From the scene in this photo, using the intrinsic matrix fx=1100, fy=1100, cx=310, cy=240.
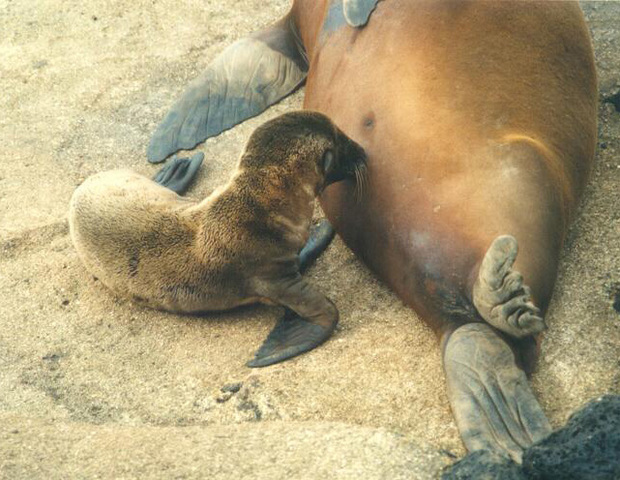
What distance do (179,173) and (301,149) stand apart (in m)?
1.11

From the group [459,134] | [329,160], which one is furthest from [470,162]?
[329,160]

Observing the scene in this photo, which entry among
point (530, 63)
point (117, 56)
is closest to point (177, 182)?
point (117, 56)

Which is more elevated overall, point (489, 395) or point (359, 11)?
point (359, 11)

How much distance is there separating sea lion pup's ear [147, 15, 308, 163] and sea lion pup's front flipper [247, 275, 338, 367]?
4.64ft

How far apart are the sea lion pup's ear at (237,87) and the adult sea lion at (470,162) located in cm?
74

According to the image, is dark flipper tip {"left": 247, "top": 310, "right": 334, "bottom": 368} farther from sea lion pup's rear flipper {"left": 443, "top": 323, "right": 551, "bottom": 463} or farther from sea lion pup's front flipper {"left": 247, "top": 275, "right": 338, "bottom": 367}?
sea lion pup's rear flipper {"left": 443, "top": 323, "right": 551, "bottom": 463}

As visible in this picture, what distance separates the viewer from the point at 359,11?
4.49m

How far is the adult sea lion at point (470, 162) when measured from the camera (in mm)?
3443

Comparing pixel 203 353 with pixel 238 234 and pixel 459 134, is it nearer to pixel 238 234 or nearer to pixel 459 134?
pixel 238 234

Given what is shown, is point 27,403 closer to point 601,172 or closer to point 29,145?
point 29,145

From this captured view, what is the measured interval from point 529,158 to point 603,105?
1.26 metres

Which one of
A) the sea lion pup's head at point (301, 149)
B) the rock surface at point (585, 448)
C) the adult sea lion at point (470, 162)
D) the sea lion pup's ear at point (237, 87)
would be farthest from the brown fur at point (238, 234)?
the rock surface at point (585, 448)

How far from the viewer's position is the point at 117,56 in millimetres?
5957

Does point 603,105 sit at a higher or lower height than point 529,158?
lower
